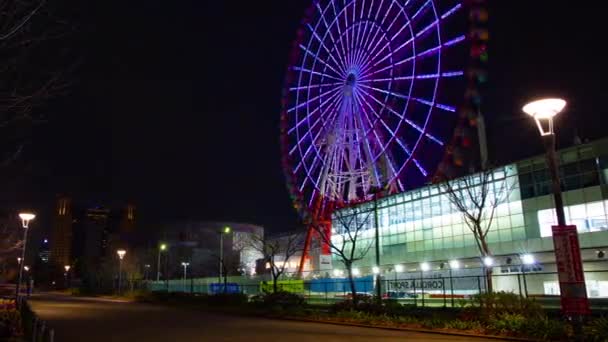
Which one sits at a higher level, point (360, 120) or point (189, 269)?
point (360, 120)

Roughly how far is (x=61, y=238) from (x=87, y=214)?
14433mm

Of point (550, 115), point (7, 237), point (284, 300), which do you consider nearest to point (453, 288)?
point (284, 300)

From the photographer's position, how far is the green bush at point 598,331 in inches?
492

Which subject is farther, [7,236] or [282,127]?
[282,127]

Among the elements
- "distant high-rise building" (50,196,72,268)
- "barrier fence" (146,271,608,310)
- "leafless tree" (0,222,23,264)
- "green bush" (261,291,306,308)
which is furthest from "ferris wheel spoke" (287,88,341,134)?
"distant high-rise building" (50,196,72,268)

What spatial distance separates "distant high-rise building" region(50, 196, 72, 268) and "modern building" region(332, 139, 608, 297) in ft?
460

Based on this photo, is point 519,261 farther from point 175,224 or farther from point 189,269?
point 175,224

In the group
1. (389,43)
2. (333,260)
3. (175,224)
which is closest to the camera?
(389,43)

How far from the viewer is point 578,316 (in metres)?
Answer: 10.1

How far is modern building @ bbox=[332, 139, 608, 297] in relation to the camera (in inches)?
1428

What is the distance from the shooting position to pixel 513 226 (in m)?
42.2

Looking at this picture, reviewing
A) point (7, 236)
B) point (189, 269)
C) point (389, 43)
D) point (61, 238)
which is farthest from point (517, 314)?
point (61, 238)

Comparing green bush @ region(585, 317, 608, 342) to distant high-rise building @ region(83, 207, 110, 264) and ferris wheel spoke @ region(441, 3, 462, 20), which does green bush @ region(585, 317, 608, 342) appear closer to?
ferris wheel spoke @ region(441, 3, 462, 20)

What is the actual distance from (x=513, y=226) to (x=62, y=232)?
161 metres
